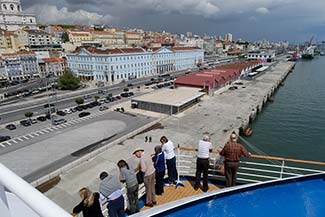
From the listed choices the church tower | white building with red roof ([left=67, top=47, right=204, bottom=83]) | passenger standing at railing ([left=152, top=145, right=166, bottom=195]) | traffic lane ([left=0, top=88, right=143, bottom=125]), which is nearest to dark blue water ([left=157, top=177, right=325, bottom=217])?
passenger standing at railing ([left=152, top=145, right=166, bottom=195])

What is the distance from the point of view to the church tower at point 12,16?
100438 mm

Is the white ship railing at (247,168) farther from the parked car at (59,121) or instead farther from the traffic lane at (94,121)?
the parked car at (59,121)

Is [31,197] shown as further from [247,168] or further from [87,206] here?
[247,168]

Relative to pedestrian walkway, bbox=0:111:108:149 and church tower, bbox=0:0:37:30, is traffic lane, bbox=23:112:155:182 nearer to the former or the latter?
pedestrian walkway, bbox=0:111:108:149

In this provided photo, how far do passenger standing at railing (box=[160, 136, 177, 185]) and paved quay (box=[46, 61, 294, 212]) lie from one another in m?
5.55

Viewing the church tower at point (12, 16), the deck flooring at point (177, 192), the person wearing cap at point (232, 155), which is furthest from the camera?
the church tower at point (12, 16)

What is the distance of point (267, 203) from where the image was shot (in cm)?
383

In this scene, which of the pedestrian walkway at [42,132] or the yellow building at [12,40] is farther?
the yellow building at [12,40]

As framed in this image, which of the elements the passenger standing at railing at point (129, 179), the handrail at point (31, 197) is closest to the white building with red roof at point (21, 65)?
the passenger standing at railing at point (129, 179)

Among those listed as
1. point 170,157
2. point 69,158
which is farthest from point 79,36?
point 170,157

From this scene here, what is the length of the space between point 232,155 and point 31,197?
4.72m

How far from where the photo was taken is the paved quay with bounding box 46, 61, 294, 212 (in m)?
14.3

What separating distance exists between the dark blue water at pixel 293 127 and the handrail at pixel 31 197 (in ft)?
69.9

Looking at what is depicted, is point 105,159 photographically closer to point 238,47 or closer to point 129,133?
point 129,133
